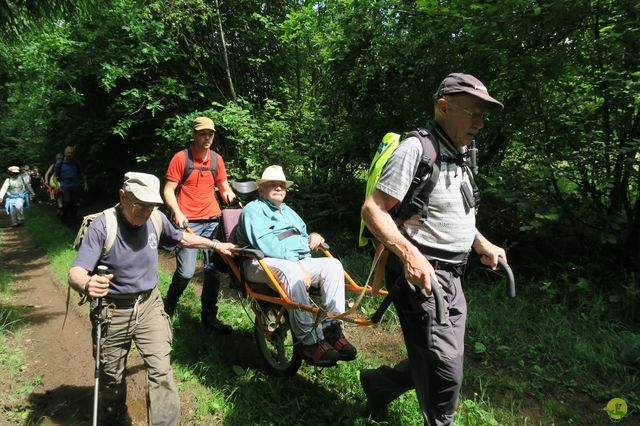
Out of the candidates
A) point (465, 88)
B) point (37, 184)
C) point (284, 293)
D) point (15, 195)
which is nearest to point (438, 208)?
point (465, 88)

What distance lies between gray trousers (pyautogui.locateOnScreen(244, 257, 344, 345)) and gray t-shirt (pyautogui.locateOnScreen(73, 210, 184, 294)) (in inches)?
34.5

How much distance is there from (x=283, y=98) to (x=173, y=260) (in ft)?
13.3

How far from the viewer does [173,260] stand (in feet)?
27.3

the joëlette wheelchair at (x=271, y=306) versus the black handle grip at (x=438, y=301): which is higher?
the black handle grip at (x=438, y=301)

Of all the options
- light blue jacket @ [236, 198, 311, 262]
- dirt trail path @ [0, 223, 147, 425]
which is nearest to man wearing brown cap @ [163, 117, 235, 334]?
dirt trail path @ [0, 223, 147, 425]

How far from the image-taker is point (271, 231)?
4066 mm

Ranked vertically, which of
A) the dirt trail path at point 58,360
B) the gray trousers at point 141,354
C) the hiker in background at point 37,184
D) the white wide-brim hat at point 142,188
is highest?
the white wide-brim hat at point 142,188

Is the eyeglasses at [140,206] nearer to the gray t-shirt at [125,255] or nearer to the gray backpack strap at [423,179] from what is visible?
the gray t-shirt at [125,255]

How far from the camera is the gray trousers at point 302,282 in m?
3.50

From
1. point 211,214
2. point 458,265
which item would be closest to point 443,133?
point 458,265

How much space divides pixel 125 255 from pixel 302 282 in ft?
4.39

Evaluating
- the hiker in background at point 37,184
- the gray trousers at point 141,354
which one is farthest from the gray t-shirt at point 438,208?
the hiker in background at point 37,184

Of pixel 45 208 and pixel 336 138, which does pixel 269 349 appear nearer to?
pixel 336 138

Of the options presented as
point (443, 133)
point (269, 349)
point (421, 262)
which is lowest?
point (269, 349)
